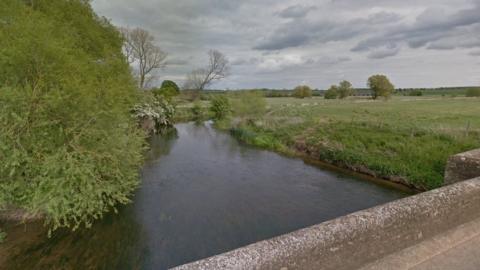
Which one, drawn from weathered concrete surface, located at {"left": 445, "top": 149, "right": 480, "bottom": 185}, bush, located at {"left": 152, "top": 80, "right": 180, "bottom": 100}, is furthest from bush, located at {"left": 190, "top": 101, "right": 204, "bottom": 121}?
weathered concrete surface, located at {"left": 445, "top": 149, "right": 480, "bottom": 185}

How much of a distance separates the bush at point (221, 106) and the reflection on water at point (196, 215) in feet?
73.7

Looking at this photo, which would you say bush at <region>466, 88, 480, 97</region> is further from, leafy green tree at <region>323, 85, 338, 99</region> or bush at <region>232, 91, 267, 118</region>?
bush at <region>232, 91, 267, 118</region>

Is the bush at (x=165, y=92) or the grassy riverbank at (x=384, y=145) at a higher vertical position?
the bush at (x=165, y=92)

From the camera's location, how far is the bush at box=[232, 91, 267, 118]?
1139 inches

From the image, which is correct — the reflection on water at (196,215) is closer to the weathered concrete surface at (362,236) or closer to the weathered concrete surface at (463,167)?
the weathered concrete surface at (463,167)

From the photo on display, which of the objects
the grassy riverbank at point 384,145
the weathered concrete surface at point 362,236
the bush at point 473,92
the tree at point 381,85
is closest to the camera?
the weathered concrete surface at point 362,236

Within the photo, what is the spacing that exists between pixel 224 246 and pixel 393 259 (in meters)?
4.66

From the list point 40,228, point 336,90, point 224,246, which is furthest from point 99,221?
point 336,90

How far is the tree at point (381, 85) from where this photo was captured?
161 feet

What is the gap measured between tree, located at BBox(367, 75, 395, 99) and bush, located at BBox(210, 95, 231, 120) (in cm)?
3286

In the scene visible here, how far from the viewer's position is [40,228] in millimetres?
7172

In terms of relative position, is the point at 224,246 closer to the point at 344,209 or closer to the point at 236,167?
the point at 344,209

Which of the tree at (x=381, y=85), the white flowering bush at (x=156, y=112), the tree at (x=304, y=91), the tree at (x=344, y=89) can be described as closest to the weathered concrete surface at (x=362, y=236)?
the white flowering bush at (x=156, y=112)

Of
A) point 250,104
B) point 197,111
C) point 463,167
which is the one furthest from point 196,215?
point 197,111
